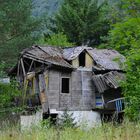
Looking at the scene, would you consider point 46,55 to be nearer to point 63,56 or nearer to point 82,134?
point 63,56

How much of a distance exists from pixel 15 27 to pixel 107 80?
7531mm

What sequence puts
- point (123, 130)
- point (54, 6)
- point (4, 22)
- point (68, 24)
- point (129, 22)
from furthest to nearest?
point (54, 6) < point (68, 24) < point (4, 22) < point (129, 22) < point (123, 130)

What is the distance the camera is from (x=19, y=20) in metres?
25.2

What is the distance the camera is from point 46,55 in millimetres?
28312

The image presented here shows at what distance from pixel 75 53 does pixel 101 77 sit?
260cm

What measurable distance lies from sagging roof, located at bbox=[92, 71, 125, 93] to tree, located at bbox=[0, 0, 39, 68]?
5.55 m

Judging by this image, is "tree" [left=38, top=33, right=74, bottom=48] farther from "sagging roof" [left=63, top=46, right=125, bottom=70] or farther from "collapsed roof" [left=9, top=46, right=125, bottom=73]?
"collapsed roof" [left=9, top=46, right=125, bottom=73]

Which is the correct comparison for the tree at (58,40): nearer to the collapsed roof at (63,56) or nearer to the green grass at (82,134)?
the collapsed roof at (63,56)

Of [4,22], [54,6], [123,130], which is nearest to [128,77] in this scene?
[4,22]

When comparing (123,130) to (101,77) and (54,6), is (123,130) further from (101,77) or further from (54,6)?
(54,6)

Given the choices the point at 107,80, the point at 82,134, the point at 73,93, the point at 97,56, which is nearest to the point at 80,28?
the point at 97,56

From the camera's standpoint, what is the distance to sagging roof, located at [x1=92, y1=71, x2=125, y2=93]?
1098 inches

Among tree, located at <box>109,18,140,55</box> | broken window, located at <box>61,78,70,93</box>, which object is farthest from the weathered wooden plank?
tree, located at <box>109,18,140,55</box>

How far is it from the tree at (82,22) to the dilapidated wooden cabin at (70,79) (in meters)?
13.3
